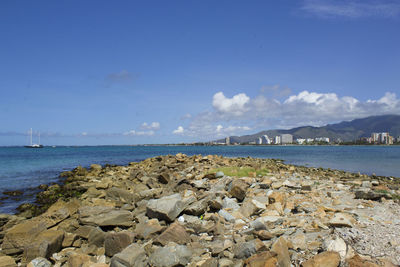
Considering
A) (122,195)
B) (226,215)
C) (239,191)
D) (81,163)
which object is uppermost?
(239,191)

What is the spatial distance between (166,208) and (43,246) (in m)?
3.30

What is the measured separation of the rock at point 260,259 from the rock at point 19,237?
5893mm

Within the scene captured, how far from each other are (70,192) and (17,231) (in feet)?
31.2

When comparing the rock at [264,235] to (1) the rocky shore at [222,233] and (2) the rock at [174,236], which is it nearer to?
(1) the rocky shore at [222,233]

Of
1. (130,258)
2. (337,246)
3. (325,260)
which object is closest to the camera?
(325,260)

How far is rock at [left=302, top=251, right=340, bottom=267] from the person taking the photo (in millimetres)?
4613

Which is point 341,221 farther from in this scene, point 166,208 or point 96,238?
point 96,238

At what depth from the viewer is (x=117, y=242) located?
6543 millimetres

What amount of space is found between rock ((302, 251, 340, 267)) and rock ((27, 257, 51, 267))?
5.79 metres

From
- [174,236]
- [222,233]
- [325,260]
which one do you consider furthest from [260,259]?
[174,236]

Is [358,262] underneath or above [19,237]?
above

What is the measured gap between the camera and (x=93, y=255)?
6.77 metres

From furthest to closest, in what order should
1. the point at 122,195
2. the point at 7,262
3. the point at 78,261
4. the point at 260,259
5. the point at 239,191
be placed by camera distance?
the point at 122,195 < the point at 239,191 < the point at 7,262 < the point at 78,261 < the point at 260,259

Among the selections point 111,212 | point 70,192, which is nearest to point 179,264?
point 111,212
